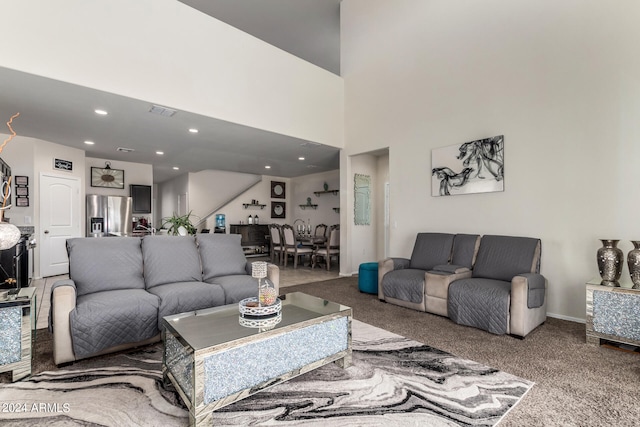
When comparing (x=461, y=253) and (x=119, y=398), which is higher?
(x=461, y=253)

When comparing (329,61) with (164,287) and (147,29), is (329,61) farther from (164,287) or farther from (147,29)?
(164,287)

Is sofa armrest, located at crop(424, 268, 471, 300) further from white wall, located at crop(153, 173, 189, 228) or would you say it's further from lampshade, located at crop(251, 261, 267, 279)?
white wall, located at crop(153, 173, 189, 228)

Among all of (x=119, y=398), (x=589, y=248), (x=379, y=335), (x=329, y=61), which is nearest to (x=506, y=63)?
(x=589, y=248)

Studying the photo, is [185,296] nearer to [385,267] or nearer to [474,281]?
[385,267]

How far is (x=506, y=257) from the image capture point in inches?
140

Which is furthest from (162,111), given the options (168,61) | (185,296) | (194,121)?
(185,296)

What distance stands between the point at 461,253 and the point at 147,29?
4.93 metres

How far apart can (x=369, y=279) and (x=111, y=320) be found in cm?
328

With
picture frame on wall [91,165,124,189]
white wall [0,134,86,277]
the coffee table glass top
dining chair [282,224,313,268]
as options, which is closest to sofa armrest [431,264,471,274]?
the coffee table glass top

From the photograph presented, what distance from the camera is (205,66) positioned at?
4.41 m

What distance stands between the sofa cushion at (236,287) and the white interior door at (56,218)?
455cm

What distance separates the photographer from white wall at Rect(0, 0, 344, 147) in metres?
3.21

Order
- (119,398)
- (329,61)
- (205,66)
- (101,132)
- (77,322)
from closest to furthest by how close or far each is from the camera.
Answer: (119,398) < (77,322) < (205,66) < (101,132) < (329,61)

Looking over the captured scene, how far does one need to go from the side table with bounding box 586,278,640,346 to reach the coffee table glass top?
2293 mm
